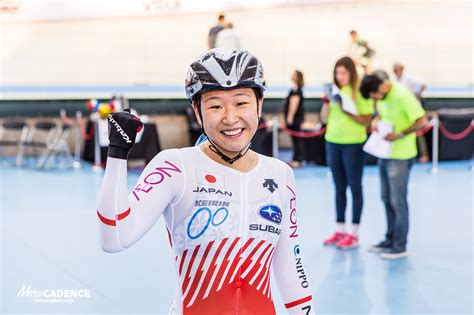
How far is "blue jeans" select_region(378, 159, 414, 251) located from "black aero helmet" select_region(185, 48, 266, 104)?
4.46m

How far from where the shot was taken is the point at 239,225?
7.83ft

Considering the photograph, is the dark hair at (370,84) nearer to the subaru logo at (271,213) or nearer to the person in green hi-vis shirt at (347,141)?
the person in green hi-vis shirt at (347,141)

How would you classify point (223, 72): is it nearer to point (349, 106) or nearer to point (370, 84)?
point (370, 84)

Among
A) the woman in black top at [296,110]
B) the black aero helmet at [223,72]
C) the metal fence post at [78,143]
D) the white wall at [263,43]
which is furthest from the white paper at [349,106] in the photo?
the white wall at [263,43]

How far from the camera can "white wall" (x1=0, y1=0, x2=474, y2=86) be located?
16703 millimetres

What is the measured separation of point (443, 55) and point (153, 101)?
737 centimetres

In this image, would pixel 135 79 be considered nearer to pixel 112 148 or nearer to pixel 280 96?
pixel 280 96

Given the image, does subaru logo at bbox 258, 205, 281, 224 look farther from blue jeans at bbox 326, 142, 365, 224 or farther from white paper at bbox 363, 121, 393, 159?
blue jeans at bbox 326, 142, 365, 224

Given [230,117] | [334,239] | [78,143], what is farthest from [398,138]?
[78,143]

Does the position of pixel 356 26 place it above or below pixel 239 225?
above

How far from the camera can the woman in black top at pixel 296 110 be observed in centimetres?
1262

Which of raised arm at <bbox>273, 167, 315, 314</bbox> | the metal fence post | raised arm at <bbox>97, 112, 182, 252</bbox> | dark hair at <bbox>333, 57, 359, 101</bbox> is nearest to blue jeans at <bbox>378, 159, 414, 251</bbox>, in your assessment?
dark hair at <bbox>333, 57, 359, 101</bbox>

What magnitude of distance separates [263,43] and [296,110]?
5.07 m

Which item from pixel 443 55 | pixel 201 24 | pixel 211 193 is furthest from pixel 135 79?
pixel 211 193
